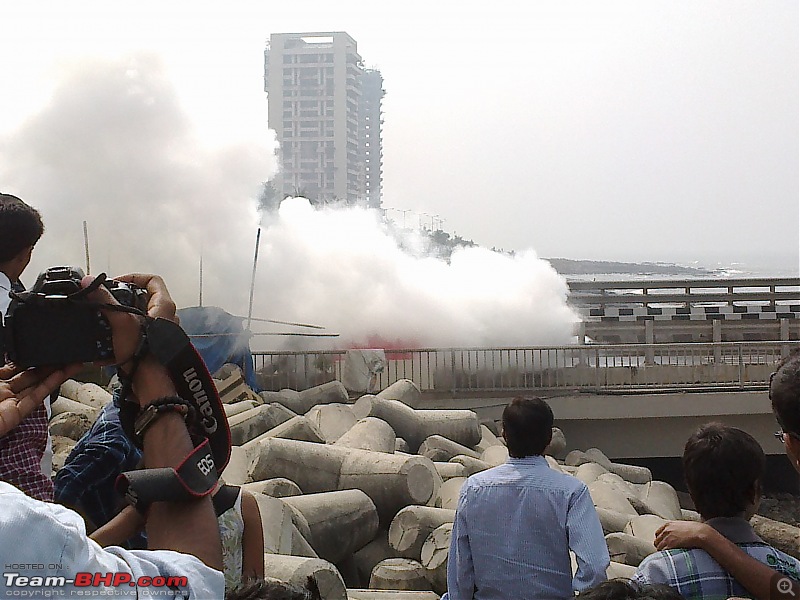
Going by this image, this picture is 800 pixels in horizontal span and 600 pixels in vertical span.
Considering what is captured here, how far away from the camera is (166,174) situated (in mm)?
25250

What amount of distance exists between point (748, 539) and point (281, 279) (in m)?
23.8

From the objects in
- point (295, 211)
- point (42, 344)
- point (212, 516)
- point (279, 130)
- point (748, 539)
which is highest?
point (279, 130)

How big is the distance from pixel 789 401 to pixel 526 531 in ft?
3.97

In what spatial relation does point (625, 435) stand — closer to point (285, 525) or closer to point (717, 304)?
point (717, 304)

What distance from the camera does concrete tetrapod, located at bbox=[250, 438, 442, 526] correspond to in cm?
768

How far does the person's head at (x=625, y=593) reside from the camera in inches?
72.2

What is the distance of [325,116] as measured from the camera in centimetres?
6844

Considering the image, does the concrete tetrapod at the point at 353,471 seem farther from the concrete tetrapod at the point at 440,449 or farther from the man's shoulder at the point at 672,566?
the man's shoulder at the point at 672,566

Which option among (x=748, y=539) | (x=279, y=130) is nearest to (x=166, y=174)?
(x=748, y=539)

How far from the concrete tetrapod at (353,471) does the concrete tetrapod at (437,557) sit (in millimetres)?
1083

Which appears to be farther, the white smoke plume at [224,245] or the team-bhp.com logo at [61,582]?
the white smoke plume at [224,245]

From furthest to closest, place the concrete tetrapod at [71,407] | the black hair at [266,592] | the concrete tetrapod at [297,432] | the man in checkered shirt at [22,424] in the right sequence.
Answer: the concrete tetrapod at [297,432] → the concrete tetrapod at [71,407] → the man in checkered shirt at [22,424] → the black hair at [266,592]

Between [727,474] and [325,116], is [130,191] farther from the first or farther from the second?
[325,116]

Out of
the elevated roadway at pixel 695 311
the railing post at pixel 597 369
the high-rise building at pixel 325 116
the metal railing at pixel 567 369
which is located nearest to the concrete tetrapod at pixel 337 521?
the metal railing at pixel 567 369
